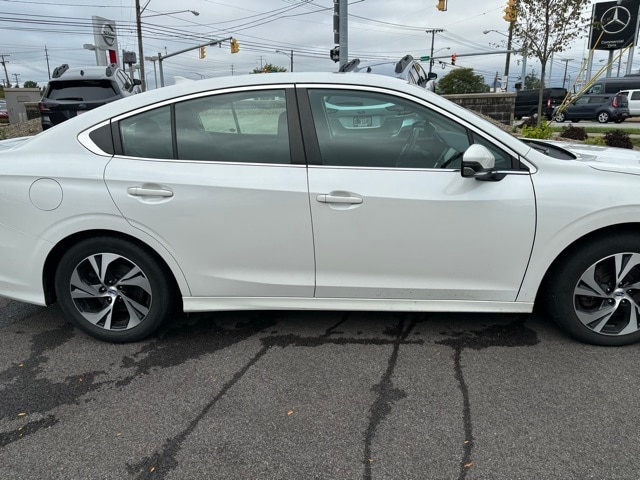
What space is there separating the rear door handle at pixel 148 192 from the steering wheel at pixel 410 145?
1.39 metres

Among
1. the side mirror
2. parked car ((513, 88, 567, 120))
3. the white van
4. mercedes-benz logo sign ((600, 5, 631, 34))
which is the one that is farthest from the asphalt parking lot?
the white van

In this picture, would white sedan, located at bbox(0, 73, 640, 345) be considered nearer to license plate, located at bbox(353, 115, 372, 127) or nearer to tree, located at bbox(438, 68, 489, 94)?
license plate, located at bbox(353, 115, 372, 127)

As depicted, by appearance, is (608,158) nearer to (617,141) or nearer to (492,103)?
(617,141)

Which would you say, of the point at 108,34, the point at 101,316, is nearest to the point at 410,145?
the point at 101,316

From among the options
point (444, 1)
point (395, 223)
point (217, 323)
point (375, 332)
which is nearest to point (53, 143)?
point (217, 323)

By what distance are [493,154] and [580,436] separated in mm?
1565

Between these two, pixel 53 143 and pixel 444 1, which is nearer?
pixel 53 143

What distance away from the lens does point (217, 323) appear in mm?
3596

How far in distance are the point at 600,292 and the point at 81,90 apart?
10.6 m

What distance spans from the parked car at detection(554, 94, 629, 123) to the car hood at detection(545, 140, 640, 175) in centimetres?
2576

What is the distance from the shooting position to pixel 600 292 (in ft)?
9.89

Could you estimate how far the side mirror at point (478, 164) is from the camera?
2.69m

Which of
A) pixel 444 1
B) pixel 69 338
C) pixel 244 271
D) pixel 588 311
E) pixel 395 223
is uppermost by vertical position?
pixel 444 1

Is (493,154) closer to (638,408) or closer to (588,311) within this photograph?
(588,311)
